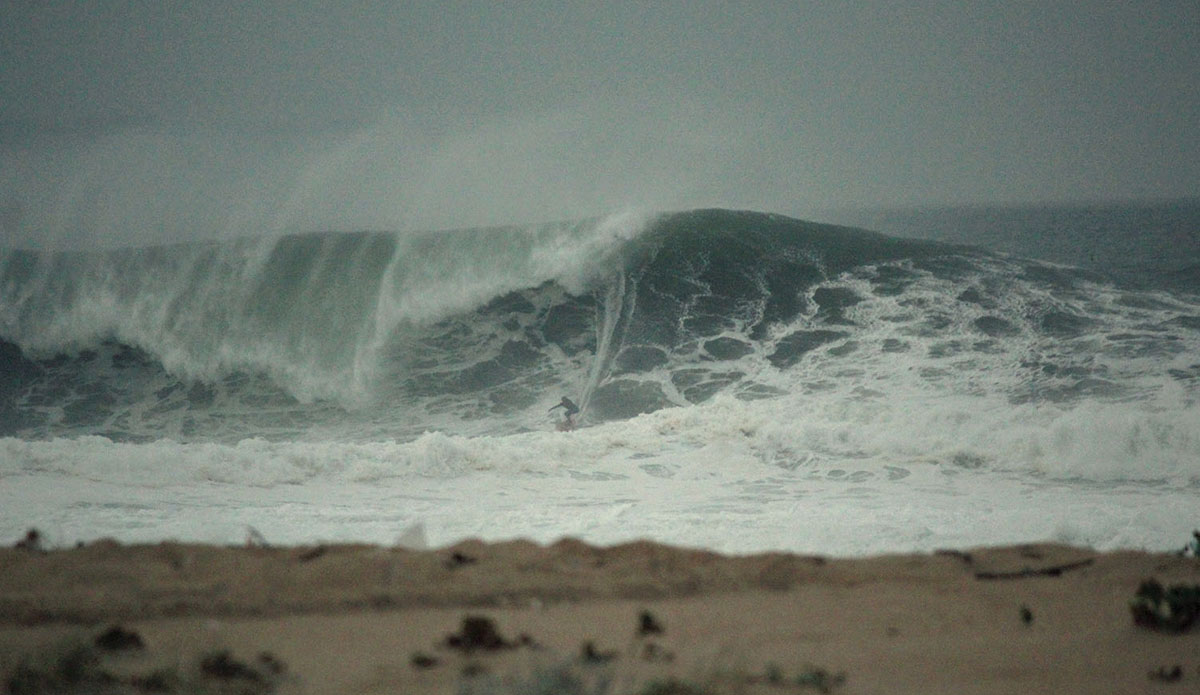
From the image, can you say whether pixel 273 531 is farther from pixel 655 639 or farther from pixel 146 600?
pixel 655 639

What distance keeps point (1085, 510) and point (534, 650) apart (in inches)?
273

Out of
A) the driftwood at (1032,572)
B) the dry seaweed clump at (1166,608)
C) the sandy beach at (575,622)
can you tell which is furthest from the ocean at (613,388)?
the dry seaweed clump at (1166,608)

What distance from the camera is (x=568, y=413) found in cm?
1423

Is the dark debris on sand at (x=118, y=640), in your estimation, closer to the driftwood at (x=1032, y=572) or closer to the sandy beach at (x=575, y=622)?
the sandy beach at (x=575, y=622)

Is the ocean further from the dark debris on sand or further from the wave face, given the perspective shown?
the dark debris on sand

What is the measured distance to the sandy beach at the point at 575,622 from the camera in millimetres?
3047

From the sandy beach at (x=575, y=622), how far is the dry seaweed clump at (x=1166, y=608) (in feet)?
0.15

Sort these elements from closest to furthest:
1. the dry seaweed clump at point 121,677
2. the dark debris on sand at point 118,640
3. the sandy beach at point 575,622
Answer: the dry seaweed clump at point 121,677 → the sandy beach at point 575,622 → the dark debris on sand at point 118,640

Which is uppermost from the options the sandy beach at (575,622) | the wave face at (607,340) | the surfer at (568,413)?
the wave face at (607,340)

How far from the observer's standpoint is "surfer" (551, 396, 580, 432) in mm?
13312

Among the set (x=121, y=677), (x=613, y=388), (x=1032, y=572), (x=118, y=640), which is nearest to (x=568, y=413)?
(x=613, y=388)

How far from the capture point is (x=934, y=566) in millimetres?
4562

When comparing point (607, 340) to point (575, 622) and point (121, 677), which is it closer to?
point (575, 622)

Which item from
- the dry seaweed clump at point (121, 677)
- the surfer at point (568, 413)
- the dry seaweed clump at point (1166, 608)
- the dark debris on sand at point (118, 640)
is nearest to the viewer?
the dry seaweed clump at point (121, 677)
